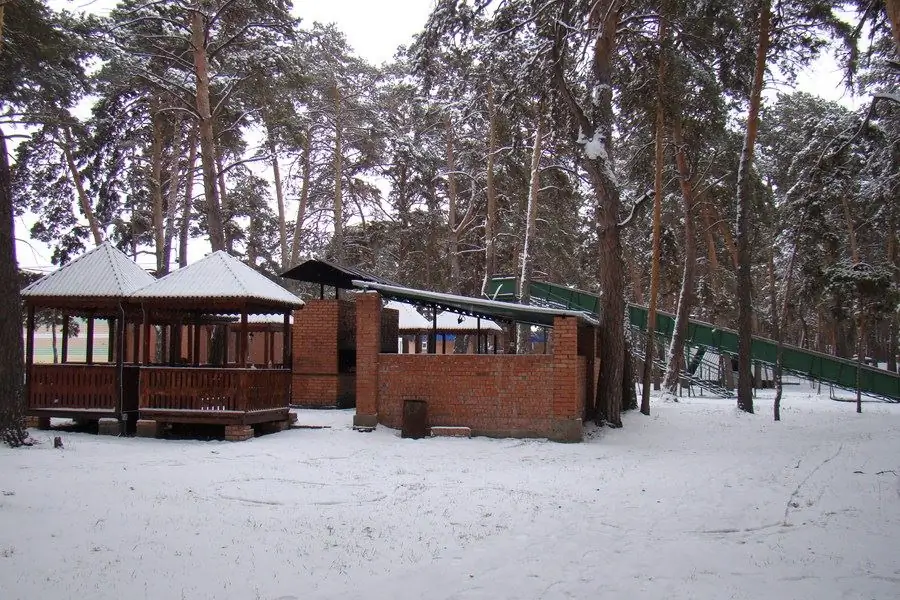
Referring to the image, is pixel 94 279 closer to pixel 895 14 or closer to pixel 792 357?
pixel 895 14

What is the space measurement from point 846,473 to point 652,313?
11.4m

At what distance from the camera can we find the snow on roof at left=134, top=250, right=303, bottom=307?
1365 cm

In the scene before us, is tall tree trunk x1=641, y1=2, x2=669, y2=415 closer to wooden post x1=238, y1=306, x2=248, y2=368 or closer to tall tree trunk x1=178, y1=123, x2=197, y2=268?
wooden post x1=238, y1=306, x2=248, y2=368

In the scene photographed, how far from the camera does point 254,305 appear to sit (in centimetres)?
1429

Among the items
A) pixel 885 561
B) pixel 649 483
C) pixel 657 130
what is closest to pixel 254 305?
pixel 649 483

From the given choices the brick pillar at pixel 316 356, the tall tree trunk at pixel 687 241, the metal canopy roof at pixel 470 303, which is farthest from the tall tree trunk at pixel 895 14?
the brick pillar at pixel 316 356

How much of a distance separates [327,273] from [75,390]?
6.56m

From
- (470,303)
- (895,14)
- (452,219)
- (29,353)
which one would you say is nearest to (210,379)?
(29,353)

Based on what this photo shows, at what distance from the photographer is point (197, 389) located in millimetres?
13758

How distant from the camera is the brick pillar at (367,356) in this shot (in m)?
14.8

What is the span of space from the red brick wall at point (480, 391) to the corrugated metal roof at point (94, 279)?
543 cm

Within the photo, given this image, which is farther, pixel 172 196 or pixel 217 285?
pixel 172 196

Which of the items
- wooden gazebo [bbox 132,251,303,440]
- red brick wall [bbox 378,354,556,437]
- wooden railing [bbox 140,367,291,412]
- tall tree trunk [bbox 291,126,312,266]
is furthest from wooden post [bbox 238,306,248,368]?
tall tree trunk [bbox 291,126,312,266]

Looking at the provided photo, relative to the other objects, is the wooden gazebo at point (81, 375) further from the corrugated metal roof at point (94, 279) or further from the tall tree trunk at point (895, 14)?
the tall tree trunk at point (895, 14)
